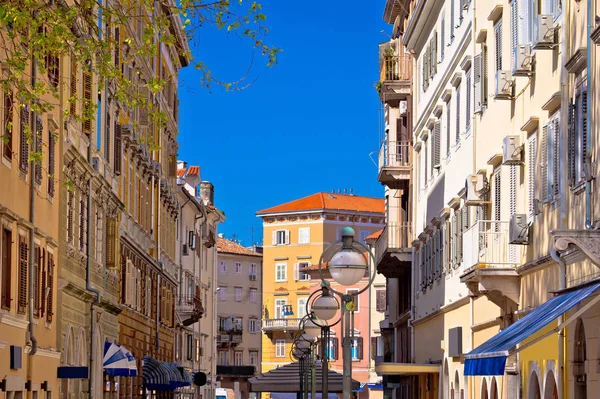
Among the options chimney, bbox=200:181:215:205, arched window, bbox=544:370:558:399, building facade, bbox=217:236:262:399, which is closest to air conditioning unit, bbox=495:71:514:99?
arched window, bbox=544:370:558:399

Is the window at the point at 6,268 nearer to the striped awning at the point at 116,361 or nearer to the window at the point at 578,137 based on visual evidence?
the window at the point at 578,137

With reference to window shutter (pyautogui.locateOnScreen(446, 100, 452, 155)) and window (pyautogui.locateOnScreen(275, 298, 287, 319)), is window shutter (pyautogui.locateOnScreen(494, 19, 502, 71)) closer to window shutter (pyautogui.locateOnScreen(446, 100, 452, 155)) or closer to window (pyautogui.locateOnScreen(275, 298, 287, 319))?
window shutter (pyautogui.locateOnScreen(446, 100, 452, 155))

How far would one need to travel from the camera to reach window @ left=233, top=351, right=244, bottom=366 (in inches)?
4599

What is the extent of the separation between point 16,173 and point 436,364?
17.6 meters

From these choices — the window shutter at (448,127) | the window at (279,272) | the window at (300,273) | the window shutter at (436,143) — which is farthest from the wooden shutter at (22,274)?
the window at (279,272)

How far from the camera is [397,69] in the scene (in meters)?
49.8

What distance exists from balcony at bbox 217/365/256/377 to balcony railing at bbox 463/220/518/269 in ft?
291

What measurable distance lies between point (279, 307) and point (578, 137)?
317 feet

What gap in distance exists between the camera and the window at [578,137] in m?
18.6

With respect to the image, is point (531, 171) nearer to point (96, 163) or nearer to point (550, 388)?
point (550, 388)

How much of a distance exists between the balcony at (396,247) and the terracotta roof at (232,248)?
221 ft

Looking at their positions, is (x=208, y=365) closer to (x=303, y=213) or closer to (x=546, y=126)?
(x=303, y=213)

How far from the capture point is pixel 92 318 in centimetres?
3456

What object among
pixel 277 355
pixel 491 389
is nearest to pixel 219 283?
pixel 277 355
